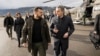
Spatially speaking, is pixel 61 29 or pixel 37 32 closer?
pixel 37 32

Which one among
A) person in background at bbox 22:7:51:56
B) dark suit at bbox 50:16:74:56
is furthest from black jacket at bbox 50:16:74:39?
person in background at bbox 22:7:51:56

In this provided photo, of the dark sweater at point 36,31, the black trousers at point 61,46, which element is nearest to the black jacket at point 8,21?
the black trousers at point 61,46

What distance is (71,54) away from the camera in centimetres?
1132

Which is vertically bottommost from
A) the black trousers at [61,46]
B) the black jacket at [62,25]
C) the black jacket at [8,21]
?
the black trousers at [61,46]

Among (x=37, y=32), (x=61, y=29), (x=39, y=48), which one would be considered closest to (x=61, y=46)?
(x=61, y=29)

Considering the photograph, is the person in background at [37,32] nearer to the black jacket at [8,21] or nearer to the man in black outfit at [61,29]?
the man in black outfit at [61,29]

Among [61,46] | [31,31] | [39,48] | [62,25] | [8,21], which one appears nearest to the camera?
[31,31]

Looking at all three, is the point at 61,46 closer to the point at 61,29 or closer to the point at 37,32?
the point at 61,29

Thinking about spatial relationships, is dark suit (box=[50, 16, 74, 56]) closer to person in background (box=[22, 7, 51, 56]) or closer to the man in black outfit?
the man in black outfit

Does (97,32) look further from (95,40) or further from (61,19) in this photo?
(61,19)

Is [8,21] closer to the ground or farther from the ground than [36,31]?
closer to the ground

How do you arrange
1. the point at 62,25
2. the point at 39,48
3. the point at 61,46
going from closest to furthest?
the point at 39,48, the point at 62,25, the point at 61,46

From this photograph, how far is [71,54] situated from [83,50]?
3.30ft

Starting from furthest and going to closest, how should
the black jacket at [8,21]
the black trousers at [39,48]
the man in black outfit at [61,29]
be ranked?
1. the black jacket at [8,21]
2. the man in black outfit at [61,29]
3. the black trousers at [39,48]
